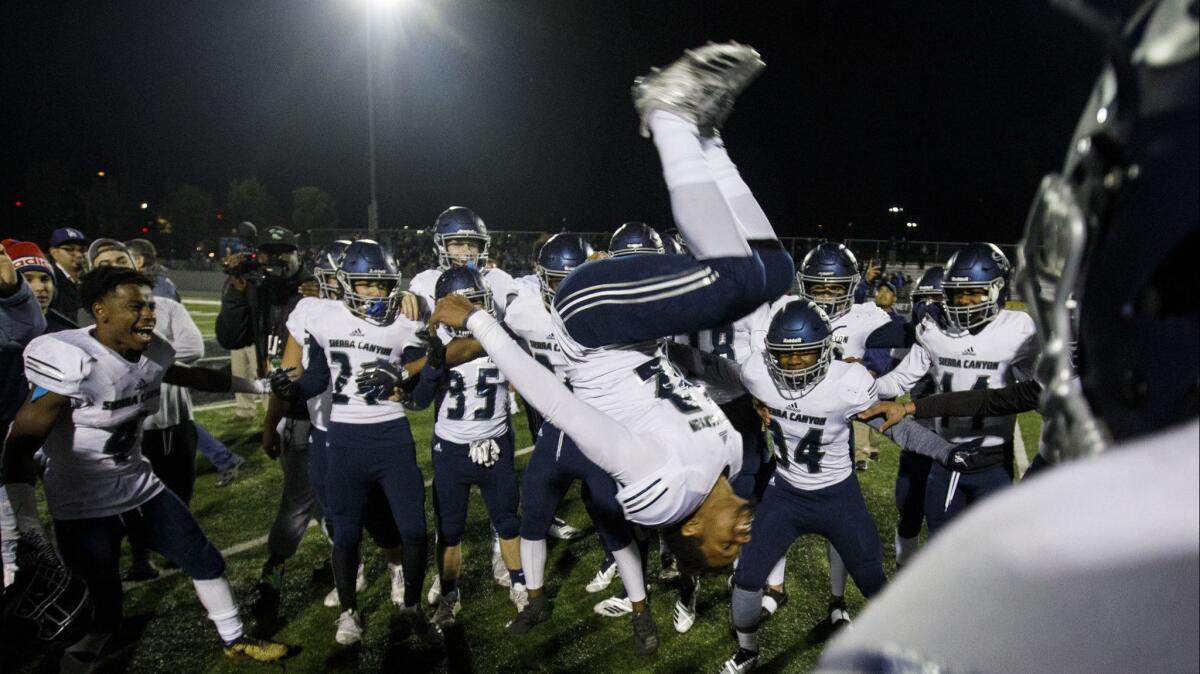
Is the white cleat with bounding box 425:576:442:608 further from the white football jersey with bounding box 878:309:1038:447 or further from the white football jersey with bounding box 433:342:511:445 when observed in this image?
the white football jersey with bounding box 878:309:1038:447

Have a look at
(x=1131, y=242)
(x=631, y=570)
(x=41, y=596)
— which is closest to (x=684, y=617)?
(x=631, y=570)

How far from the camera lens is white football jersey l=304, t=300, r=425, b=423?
407 cm

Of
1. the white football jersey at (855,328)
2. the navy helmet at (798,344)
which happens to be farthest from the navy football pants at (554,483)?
the white football jersey at (855,328)

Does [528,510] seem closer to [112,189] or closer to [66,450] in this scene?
[66,450]

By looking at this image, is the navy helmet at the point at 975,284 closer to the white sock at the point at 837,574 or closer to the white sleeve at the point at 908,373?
the white sleeve at the point at 908,373

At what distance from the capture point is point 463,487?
4.52m

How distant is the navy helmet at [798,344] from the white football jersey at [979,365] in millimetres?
722

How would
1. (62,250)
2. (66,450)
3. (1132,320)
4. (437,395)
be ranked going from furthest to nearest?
1. (62,250)
2. (437,395)
3. (66,450)
4. (1132,320)

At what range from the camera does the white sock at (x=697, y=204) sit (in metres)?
1.90

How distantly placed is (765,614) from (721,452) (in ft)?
9.02

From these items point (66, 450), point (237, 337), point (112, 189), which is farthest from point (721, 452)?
point (112, 189)

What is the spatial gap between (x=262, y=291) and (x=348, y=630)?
4044 mm

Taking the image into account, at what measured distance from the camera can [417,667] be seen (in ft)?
12.8

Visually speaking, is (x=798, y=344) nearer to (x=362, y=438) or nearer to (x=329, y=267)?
(x=362, y=438)
